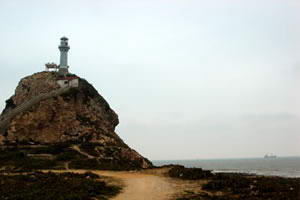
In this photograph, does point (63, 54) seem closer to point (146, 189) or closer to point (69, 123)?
point (69, 123)

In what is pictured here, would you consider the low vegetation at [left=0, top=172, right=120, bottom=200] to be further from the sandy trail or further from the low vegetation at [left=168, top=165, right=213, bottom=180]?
the low vegetation at [left=168, top=165, right=213, bottom=180]

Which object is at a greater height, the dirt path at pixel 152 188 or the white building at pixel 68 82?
the white building at pixel 68 82

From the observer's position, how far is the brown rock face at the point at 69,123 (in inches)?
2483

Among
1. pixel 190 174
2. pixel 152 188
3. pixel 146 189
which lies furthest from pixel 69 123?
pixel 146 189

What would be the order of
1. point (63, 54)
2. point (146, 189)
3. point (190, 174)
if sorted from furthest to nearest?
point (63, 54)
point (190, 174)
point (146, 189)

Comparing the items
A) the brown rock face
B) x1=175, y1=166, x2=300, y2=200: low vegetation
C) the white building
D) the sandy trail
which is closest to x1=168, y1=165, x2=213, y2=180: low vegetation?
the sandy trail

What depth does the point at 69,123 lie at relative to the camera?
70.0m

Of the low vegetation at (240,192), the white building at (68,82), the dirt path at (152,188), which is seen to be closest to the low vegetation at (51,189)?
the dirt path at (152,188)

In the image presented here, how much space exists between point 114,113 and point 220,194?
215 ft

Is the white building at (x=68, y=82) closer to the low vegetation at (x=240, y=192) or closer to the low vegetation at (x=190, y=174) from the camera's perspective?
the low vegetation at (x=190, y=174)

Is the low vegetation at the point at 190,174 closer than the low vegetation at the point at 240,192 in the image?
No

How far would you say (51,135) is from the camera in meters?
67.4

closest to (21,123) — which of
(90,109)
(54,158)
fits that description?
(90,109)

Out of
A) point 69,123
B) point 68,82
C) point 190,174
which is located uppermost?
point 68,82
